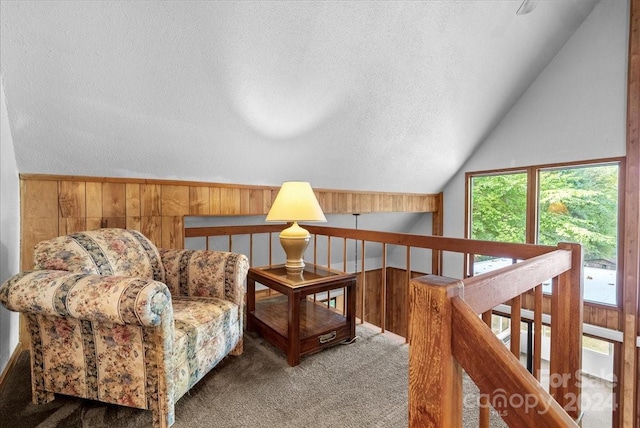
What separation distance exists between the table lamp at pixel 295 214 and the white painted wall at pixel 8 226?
1.44 meters

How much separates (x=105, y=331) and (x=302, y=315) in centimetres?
124

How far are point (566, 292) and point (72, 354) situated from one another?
7.11 ft

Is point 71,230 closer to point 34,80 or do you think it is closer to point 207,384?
point 34,80

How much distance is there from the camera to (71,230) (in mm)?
2119

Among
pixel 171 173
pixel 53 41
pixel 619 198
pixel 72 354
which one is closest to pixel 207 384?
pixel 72 354

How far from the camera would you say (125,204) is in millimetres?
2318

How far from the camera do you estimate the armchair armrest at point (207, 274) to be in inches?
72.1

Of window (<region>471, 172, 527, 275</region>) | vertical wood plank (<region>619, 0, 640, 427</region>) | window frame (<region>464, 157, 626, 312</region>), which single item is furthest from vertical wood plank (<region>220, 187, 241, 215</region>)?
vertical wood plank (<region>619, 0, 640, 427</region>)

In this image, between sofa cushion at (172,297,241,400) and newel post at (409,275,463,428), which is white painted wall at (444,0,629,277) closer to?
newel post at (409,275,463,428)

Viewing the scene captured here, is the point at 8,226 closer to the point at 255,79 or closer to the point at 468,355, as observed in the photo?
the point at 255,79

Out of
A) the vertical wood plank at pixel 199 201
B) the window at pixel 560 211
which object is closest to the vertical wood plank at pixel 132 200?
the vertical wood plank at pixel 199 201

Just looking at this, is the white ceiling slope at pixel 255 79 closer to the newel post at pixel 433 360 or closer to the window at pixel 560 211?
the window at pixel 560 211

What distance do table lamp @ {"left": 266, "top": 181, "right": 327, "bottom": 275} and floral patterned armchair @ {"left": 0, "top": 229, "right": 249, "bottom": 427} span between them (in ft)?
2.20

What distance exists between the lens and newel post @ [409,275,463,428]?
0.65 m
